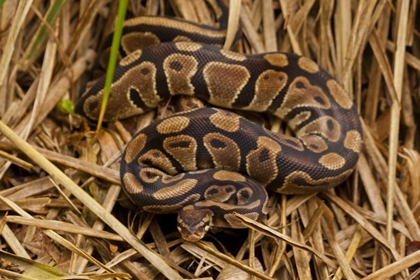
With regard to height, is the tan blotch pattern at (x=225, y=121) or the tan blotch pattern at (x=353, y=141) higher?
the tan blotch pattern at (x=225, y=121)

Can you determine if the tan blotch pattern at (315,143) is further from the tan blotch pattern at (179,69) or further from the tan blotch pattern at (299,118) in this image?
the tan blotch pattern at (179,69)

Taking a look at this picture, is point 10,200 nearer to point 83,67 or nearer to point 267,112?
point 83,67

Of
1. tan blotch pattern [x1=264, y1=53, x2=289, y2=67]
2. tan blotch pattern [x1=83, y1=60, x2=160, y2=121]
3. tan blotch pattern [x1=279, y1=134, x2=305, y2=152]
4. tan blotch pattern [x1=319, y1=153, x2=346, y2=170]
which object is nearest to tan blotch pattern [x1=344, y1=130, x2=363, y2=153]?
tan blotch pattern [x1=319, y1=153, x2=346, y2=170]

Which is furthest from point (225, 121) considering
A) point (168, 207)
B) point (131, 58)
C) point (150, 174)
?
point (131, 58)

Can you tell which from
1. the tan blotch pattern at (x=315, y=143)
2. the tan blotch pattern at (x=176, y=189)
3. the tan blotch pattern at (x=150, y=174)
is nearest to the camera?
the tan blotch pattern at (x=176, y=189)

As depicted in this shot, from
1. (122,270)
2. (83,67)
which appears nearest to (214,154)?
(122,270)

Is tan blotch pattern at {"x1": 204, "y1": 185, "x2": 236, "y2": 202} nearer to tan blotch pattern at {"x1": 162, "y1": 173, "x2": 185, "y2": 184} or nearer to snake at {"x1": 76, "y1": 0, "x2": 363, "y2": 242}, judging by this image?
snake at {"x1": 76, "y1": 0, "x2": 363, "y2": 242}

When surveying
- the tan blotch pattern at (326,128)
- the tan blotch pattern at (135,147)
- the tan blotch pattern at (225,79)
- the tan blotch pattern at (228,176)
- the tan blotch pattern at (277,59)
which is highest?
the tan blotch pattern at (277,59)

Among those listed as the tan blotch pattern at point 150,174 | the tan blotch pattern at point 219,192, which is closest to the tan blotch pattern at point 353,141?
the tan blotch pattern at point 219,192
